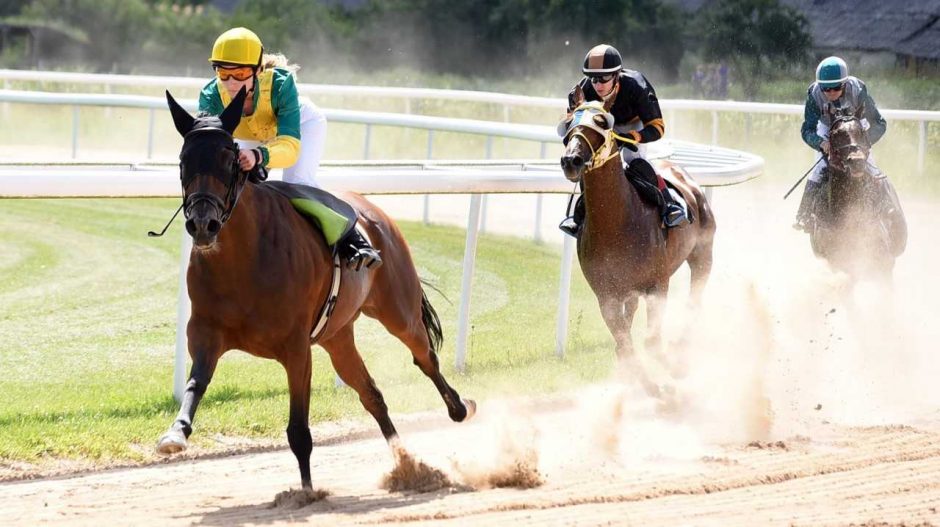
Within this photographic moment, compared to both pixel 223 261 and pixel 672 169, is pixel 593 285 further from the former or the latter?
pixel 223 261

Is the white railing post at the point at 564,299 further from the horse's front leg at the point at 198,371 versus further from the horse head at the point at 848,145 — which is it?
the horse's front leg at the point at 198,371

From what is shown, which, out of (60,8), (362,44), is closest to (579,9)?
(362,44)

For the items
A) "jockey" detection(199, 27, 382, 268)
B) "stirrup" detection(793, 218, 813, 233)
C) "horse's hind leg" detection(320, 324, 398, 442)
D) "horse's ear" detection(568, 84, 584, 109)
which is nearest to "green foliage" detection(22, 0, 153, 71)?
"stirrup" detection(793, 218, 813, 233)

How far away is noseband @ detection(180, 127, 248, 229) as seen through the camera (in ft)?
15.6

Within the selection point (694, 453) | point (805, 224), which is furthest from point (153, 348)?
point (805, 224)

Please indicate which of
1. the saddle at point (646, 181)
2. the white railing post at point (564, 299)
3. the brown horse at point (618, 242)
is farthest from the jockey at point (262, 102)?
the white railing post at point (564, 299)

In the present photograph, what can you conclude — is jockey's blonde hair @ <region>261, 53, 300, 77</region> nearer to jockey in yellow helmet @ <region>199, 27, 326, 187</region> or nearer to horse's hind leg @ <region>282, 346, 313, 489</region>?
jockey in yellow helmet @ <region>199, 27, 326, 187</region>

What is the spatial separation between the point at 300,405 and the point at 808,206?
5212 mm

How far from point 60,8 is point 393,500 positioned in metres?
37.9

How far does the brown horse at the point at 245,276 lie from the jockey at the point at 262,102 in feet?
0.39

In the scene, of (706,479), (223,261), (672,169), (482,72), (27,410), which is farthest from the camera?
(482,72)

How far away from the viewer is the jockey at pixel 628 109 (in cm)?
741

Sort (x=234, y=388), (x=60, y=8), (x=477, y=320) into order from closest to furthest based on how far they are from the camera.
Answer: (x=234, y=388)
(x=477, y=320)
(x=60, y=8)

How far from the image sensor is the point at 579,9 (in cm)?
3403
